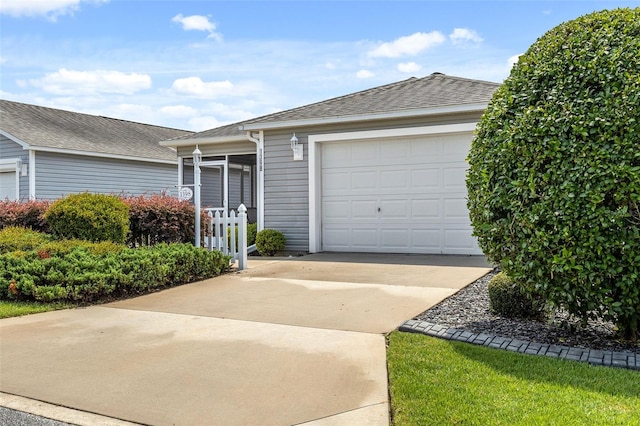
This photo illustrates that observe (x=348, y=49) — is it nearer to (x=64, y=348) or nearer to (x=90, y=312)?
(x=90, y=312)

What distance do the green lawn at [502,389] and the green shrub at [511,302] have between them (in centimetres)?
118

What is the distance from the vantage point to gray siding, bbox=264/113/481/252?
1145 cm

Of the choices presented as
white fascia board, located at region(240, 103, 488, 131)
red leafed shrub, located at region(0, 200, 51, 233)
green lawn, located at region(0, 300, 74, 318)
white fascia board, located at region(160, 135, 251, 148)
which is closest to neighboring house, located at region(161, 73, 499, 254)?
white fascia board, located at region(240, 103, 488, 131)

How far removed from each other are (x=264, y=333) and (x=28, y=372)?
1.95m

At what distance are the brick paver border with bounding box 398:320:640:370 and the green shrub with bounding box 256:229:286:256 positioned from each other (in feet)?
22.1

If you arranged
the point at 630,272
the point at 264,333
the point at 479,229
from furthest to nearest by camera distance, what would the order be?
the point at 264,333 < the point at 479,229 < the point at 630,272

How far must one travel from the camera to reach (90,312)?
5.86m

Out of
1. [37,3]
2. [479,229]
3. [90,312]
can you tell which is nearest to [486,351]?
[479,229]

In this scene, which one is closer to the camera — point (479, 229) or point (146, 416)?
point (146, 416)

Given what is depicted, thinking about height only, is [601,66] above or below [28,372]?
above

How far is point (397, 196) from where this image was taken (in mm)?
10688

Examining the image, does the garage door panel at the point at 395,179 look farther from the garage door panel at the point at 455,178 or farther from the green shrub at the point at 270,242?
the green shrub at the point at 270,242

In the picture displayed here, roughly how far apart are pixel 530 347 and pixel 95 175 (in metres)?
16.1

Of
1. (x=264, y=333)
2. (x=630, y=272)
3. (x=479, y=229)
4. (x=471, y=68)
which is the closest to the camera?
(x=630, y=272)
